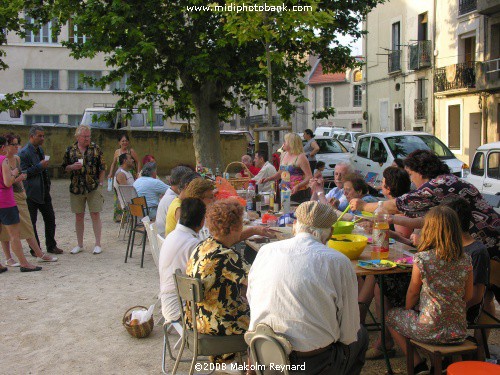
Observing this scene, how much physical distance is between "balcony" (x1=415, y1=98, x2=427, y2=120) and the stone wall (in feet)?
33.1

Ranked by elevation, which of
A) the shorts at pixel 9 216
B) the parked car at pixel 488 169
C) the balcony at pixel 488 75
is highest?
the balcony at pixel 488 75

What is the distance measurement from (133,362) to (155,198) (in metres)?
3.85

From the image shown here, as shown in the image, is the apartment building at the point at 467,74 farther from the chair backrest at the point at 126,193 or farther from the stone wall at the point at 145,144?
the chair backrest at the point at 126,193

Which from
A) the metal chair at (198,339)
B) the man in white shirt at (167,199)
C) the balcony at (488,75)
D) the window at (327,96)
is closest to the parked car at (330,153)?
the balcony at (488,75)

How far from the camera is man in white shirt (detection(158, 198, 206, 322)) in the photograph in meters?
4.09

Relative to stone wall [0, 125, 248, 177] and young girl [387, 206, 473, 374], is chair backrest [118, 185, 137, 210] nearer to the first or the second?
young girl [387, 206, 473, 374]

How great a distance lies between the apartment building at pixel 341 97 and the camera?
4938 cm

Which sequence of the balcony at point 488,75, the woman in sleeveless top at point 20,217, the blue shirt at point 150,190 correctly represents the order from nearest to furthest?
the woman in sleeveless top at point 20,217, the blue shirt at point 150,190, the balcony at point 488,75

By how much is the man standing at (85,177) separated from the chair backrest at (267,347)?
19.4ft

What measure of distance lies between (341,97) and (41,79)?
24496mm

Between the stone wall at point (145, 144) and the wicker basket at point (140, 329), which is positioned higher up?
the stone wall at point (145, 144)

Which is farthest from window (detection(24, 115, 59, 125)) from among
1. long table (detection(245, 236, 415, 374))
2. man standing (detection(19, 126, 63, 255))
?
long table (detection(245, 236, 415, 374))

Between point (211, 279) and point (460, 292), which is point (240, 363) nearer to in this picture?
point (211, 279)

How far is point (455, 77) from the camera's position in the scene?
26.3 m
